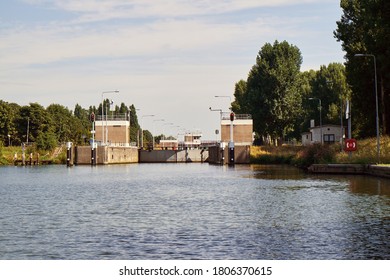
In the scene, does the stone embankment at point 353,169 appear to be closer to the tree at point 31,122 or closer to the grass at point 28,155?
the grass at point 28,155

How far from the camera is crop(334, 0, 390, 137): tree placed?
54.5 metres

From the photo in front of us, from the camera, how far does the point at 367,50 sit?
64125 mm

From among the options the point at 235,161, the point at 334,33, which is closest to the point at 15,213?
the point at 334,33

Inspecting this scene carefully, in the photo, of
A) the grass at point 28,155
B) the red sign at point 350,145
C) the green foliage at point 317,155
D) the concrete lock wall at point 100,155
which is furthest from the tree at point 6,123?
the red sign at point 350,145

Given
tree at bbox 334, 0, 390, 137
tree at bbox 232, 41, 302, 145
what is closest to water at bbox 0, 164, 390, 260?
tree at bbox 334, 0, 390, 137

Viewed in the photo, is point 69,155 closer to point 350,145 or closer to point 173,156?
point 173,156

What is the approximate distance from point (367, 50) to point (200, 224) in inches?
1702

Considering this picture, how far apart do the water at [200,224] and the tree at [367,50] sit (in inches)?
646

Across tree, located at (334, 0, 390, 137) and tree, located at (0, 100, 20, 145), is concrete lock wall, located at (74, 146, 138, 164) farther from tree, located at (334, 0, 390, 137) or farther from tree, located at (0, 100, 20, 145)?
tree, located at (334, 0, 390, 137)

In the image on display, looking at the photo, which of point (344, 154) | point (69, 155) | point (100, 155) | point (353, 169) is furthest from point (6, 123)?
point (353, 169)

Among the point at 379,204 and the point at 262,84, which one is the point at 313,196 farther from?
the point at 262,84

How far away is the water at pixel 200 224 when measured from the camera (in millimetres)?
19594

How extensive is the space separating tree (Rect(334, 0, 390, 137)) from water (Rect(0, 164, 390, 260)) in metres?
16.4
